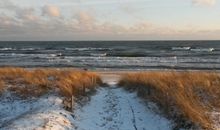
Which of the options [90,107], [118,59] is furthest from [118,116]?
[118,59]

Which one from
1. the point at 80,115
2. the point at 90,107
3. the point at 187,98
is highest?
the point at 187,98

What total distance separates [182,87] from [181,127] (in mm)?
4717

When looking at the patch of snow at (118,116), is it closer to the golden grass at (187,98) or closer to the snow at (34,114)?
the golden grass at (187,98)

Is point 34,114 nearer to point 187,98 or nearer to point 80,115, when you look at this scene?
point 80,115

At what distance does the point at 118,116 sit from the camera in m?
13.7

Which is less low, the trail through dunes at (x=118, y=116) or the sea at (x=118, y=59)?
the trail through dunes at (x=118, y=116)

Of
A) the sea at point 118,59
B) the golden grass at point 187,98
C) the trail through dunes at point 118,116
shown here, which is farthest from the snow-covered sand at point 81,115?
the sea at point 118,59

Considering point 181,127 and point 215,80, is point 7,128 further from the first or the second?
point 215,80

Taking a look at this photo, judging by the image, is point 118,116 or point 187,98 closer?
point 187,98

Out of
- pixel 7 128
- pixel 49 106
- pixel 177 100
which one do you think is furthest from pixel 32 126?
pixel 177 100

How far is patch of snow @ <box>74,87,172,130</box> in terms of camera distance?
39.8 ft

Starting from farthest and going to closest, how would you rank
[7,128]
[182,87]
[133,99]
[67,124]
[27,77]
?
1. [27,77]
2. [133,99]
3. [182,87]
4. [67,124]
5. [7,128]

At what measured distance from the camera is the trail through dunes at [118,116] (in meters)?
12.1

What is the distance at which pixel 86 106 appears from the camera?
15367mm
